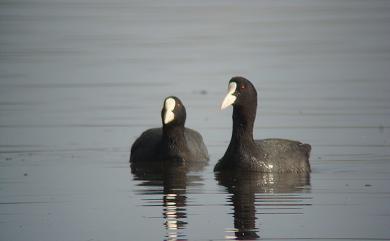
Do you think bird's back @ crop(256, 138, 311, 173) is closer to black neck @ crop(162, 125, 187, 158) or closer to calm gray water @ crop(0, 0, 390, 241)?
calm gray water @ crop(0, 0, 390, 241)

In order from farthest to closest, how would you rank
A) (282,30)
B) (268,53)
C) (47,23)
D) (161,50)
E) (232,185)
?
(47,23)
(282,30)
(161,50)
(268,53)
(232,185)

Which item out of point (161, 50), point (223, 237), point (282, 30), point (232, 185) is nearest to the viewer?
point (223, 237)

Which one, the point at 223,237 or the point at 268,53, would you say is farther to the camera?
the point at 268,53

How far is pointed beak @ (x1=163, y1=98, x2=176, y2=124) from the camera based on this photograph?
17609mm

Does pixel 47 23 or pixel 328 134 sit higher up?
pixel 47 23

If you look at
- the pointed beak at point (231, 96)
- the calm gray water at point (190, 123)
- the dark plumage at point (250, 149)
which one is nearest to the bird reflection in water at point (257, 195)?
the calm gray water at point (190, 123)

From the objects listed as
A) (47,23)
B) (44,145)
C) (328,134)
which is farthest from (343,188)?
(47,23)

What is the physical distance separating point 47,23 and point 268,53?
51.1 feet

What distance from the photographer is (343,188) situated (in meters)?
14.0

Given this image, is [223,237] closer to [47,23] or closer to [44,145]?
[44,145]

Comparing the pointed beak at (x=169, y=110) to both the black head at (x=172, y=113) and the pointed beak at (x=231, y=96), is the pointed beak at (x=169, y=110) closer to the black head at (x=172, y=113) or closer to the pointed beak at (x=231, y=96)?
the black head at (x=172, y=113)

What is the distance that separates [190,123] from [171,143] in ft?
9.16

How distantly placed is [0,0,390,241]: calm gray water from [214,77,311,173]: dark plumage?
337mm

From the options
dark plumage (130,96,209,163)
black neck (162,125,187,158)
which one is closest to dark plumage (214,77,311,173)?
dark plumage (130,96,209,163)
